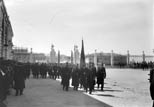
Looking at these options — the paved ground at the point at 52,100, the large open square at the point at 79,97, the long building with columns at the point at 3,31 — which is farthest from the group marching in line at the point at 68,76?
the long building with columns at the point at 3,31

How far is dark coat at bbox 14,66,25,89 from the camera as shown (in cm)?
1209

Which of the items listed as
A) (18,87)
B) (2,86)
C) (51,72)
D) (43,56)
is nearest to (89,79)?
(18,87)

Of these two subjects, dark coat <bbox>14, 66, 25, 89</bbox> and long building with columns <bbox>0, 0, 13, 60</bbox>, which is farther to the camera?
long building with columns <bbox>0, 0, 13, 60</bbox>

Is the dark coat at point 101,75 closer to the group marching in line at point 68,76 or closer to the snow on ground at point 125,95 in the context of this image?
the group marching in line at point 68,76

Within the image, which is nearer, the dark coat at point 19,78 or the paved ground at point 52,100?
the paved ground at point 52,100

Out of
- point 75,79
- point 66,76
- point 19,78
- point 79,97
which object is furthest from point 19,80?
point 75,79

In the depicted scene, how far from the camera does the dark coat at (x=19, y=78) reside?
39.7 feet

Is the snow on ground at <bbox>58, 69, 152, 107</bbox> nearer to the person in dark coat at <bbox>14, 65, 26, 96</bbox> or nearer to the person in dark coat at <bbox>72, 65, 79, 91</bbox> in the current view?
the person in dark coat at <bbox>72, 65, 79, 91</bbox>

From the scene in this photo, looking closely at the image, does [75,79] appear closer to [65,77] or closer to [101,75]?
[65,77]

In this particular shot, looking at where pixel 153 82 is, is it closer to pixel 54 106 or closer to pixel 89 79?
pixel 54 106

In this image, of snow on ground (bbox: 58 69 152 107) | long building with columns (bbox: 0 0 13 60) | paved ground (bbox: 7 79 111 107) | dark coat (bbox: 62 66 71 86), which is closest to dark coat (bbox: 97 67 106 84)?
snow on ground (bbox: 58 69 152 107)

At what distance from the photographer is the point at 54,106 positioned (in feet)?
28.5

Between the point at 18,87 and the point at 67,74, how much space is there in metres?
3.57

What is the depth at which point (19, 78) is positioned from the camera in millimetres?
12203
